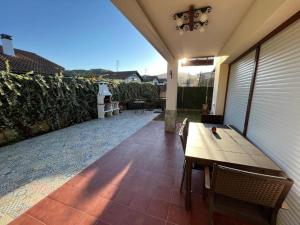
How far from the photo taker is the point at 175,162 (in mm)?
2947

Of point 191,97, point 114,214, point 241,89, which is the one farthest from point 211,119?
point 191,97

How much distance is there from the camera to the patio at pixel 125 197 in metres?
1.64

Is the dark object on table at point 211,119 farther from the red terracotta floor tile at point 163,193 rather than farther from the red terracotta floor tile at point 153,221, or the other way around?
the red terracotta floor tile at point 153,221

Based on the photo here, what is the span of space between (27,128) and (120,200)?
4114 mm

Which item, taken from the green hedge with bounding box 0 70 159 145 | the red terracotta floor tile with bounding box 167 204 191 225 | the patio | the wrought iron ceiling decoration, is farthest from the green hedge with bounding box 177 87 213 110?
the red terracotta floor tile with bounding box 167 204 191 225

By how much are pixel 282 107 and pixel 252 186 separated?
1140 millimetres

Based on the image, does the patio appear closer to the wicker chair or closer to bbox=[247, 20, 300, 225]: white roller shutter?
the wicker chair

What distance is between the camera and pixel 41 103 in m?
4.41

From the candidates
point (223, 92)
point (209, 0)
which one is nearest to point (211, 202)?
point (209, 0)

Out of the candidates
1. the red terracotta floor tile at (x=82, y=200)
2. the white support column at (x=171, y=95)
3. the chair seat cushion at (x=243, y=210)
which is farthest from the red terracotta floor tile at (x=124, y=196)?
the white support column at (x=171, y=95)

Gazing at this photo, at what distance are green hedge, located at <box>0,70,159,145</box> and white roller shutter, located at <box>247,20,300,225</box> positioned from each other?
5509 millimetres

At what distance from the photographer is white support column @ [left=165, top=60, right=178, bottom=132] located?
4.69 meters

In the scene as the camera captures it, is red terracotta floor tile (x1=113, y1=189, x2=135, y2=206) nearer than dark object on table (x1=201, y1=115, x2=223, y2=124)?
Yes

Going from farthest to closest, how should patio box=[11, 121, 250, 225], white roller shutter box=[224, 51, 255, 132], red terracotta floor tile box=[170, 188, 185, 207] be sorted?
1. white roller shutter box=[224, 51, 255, 132]
2. red terracotta floor tile box=[170, 188, 185, 207]
3. patio box=[11, 121, 250, 225]
